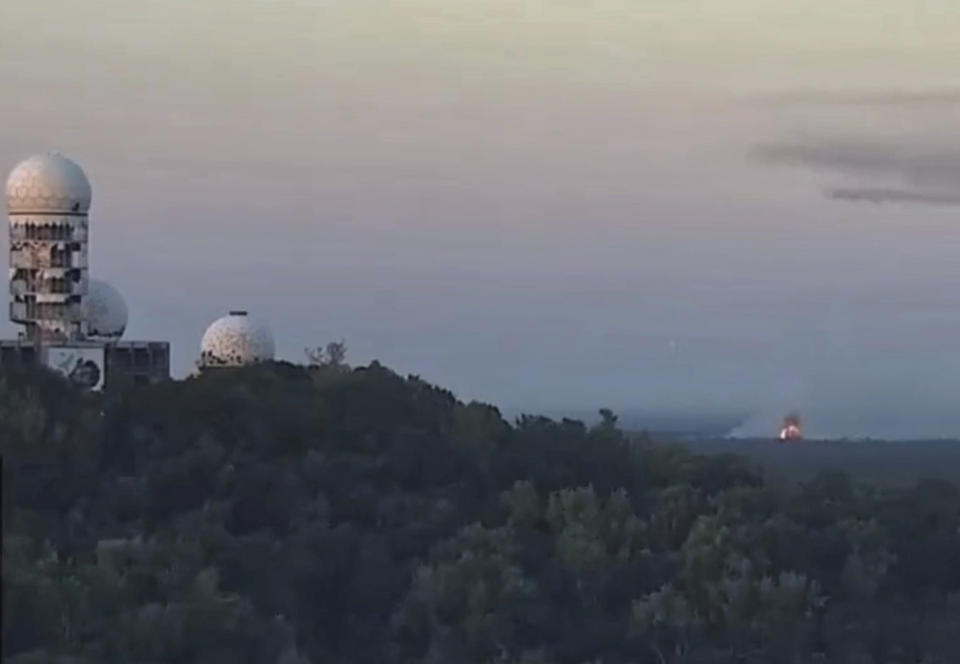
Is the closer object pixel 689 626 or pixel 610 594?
pixel 689 626

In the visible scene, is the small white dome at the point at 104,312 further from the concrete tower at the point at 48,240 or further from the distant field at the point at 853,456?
the distant field at the point at 853,456

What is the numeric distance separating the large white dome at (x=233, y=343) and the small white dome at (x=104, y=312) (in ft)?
7.97

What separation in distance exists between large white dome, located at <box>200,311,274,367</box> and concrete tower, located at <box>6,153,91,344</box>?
4.71 metres

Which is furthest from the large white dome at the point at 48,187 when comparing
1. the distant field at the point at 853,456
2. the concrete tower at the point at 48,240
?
the distant field at the point at 853,456

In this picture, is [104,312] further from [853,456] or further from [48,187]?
[853,456]

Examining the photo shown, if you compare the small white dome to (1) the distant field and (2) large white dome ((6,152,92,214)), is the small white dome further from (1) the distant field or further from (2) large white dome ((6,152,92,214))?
(1) the distant field

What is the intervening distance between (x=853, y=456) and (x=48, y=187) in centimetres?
10026

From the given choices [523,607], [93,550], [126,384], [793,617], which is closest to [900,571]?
[793,617]

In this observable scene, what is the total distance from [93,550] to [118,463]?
7916mm

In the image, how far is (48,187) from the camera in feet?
173

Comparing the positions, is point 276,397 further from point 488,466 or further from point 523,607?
point 523,607

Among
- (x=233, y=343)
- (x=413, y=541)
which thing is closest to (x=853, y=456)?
(x=233, y=343)

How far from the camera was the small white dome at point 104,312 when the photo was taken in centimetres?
5522

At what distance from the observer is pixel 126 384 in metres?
49.0
